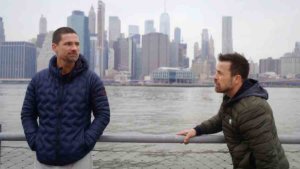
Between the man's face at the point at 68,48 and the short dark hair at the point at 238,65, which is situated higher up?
the man's face at the point at 68,48

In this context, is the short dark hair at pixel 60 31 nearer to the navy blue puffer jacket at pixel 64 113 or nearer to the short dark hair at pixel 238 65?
the navy blue puffer jacket at pixel 64 113

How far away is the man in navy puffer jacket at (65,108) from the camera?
Result: 2.87m

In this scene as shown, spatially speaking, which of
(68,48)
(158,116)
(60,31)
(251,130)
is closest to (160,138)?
(251,130)

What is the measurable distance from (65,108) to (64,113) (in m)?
0.04

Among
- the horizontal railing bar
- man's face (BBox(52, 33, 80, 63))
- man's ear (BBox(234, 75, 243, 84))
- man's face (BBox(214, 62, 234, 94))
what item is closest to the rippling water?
the horizontal railing bar

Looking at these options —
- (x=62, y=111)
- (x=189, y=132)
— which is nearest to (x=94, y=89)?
(x=62, y=111)

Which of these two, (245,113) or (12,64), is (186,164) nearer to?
(245,113)

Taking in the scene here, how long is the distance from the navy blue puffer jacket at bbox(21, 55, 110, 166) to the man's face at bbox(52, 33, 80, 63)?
0.08 meters

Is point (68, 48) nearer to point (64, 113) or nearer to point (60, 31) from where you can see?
point (60, 31)

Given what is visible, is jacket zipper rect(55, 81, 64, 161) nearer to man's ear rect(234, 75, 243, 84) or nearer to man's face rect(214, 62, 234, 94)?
man's face rect(214, 62, 234, 94)

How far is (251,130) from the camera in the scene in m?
2.58

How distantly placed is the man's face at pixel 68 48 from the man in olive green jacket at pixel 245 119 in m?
1.18

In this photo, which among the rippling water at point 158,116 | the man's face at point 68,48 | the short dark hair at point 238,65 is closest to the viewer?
the short dark hair at point 238,65

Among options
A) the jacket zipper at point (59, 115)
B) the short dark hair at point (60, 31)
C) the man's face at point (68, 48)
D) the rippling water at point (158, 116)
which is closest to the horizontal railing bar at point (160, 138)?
the rippling water at point (158, 116)
